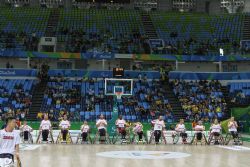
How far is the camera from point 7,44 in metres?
49.1

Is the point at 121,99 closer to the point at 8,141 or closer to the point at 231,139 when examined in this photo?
the point at 231,139

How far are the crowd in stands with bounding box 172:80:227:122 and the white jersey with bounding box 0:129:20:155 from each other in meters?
29.7

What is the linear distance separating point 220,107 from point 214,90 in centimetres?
377

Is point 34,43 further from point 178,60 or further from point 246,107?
Result: point 246,107

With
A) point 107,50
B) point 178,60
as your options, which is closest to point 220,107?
point 178,60

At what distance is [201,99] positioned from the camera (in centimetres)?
4447

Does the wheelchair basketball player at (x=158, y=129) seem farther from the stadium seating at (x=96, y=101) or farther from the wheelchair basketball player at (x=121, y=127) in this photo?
Answer: the stadium seating at (x=96, y=101)

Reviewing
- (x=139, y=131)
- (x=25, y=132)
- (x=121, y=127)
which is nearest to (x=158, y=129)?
(x=139, y=131)

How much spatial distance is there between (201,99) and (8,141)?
114 feet

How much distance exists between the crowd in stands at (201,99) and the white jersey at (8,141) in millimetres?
29745

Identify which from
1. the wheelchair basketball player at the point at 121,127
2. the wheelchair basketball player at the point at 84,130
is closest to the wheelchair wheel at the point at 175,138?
the wheelchair basketball player at the point at 121,127

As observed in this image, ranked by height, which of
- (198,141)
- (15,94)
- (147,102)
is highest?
(15,94)

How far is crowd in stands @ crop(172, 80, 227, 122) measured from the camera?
41.1 metres

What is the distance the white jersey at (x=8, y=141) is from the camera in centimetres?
1098
